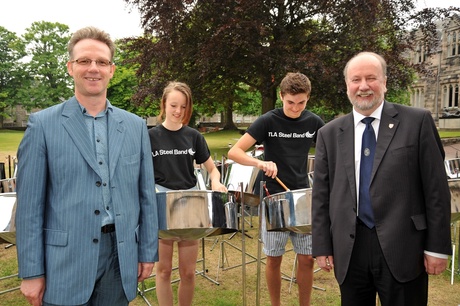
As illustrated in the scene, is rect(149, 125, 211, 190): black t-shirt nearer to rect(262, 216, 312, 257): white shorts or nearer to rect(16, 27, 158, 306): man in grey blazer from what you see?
rect(262, 216, 312, 257): white shorts

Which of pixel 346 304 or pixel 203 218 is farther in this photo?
pixel 203 218

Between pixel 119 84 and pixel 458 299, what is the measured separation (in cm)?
2153

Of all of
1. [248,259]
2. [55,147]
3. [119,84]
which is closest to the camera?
[55,147]

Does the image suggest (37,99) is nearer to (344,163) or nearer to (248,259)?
(248,259)

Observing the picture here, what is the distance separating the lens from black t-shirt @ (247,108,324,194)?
6.44 feet

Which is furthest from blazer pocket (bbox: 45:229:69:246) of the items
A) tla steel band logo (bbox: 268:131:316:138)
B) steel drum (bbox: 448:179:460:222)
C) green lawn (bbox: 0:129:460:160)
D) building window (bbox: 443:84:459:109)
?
building window (bbox: 443:84:459:109)

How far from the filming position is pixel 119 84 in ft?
72.8

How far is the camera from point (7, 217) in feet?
5.12

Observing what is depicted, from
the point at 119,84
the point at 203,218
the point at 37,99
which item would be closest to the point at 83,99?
the point at 203,218

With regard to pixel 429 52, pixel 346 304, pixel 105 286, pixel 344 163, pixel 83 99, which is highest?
pixel 429 52

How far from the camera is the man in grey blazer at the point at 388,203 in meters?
1.21

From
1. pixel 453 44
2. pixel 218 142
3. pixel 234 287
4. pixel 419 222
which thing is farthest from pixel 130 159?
pixel 453 44

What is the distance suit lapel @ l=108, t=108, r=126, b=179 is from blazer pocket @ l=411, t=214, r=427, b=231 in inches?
34.5

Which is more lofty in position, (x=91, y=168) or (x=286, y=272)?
(x=91, y=168)
